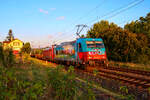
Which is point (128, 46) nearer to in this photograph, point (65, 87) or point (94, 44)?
point (94, 44)

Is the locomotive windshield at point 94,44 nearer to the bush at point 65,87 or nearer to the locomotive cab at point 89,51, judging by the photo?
the locomotive cab at point 89,51

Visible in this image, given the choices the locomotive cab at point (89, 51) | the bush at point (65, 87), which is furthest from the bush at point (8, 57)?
the bush at point (65, 87)

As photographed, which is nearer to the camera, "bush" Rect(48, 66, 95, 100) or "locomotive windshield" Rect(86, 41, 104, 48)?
"bush" Rect(48, 66, 95, 100)

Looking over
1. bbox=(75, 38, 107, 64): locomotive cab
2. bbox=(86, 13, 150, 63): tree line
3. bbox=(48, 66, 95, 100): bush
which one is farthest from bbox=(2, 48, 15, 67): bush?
bbox=(86, 13, 150, 63): tree line

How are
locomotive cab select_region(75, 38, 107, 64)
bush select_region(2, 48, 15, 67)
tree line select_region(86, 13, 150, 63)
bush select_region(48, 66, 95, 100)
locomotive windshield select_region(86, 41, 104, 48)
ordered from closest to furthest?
bush select_region(48, 66, 95, 100) → bush select_region(2, 48, 15, 67) → locomotive cab select_region(75, 38, 107, 64) → locomotive windshield select_region(86, 41, 104, 48) → tree line select_region(86, 13, 150, 63)

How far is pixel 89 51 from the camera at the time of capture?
13.5 metres

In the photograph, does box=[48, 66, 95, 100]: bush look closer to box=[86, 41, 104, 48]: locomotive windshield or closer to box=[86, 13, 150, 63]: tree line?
box=[86, 41, 104, 48]: locomotive windshield

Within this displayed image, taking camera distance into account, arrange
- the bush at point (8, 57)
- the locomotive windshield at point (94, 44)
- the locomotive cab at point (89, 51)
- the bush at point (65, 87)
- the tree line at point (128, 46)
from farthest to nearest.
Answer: the tree line at point (128, 46) → the locomotive windshield at point (94, 44) → the locomotive cab at point (89, 51) → the bush at point (8, 57) → the bush at point (65, 87)

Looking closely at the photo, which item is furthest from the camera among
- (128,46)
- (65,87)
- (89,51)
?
(128,46)

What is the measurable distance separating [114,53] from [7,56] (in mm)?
Answer: 16233

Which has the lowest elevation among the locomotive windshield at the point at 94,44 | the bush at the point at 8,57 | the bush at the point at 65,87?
the bush at the point at 65,87

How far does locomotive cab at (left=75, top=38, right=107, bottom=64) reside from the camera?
13406 millimetres

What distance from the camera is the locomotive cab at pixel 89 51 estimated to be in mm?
13406

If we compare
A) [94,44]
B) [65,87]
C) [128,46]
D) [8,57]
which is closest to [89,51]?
[94,44]
